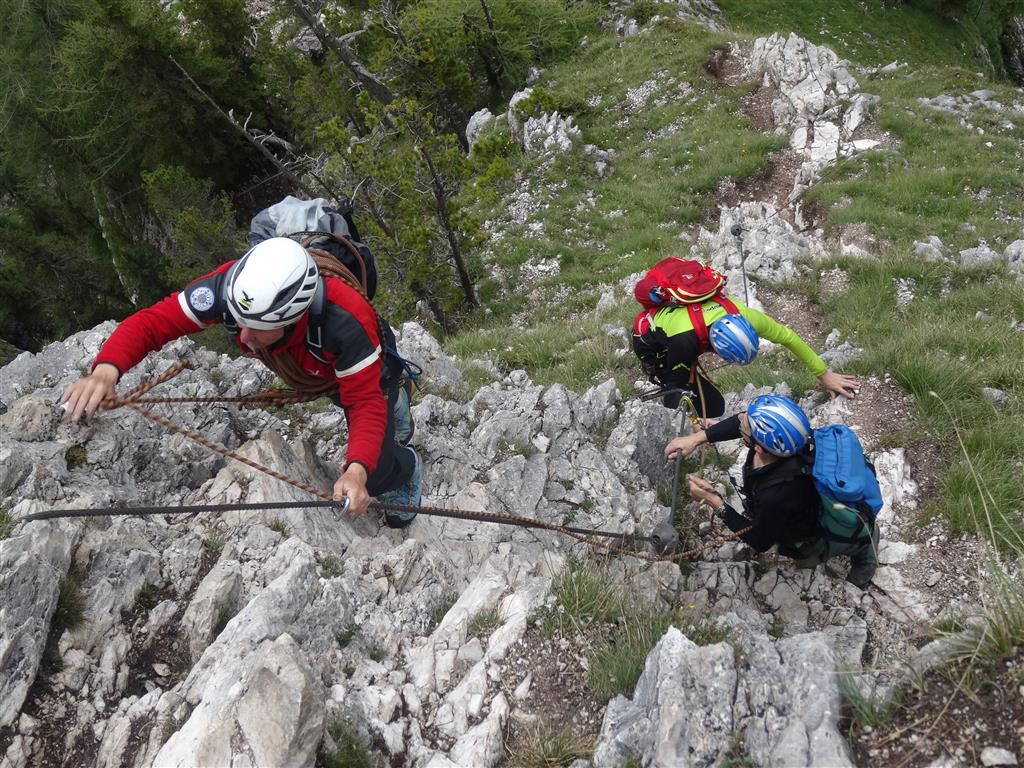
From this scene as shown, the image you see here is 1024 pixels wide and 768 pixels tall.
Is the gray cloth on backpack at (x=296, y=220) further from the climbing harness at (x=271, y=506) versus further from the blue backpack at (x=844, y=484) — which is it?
the blue backpack at (x=844, y=484)

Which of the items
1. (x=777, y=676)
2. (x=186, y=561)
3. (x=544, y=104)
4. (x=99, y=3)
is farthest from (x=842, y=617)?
(x=99, y=3)

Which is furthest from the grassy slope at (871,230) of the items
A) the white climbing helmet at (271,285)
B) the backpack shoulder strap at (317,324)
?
the white climbing helmet at (271,285)

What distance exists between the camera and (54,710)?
3.97m

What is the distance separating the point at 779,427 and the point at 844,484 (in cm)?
62

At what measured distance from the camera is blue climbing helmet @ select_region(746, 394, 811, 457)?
4.75 meters

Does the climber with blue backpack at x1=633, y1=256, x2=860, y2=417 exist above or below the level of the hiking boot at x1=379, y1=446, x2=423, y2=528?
above

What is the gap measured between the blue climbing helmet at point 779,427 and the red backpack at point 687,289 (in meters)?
1.43

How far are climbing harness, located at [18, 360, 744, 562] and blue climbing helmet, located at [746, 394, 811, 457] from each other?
44.6 inches

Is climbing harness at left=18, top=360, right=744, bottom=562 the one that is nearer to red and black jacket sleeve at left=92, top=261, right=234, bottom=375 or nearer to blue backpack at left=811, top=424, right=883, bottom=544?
red and black jacket sleeve at left=92, top=261, right=234, bottom=375

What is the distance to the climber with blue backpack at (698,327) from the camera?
18.7 feet

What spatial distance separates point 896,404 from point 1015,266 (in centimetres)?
562

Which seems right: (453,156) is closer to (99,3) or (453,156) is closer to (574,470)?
(574,470)

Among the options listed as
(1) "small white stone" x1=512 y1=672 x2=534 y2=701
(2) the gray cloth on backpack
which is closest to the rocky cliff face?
(1) "small white stone" x1=512 y1=672 x2=534 y2=701

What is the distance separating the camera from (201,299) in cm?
444
